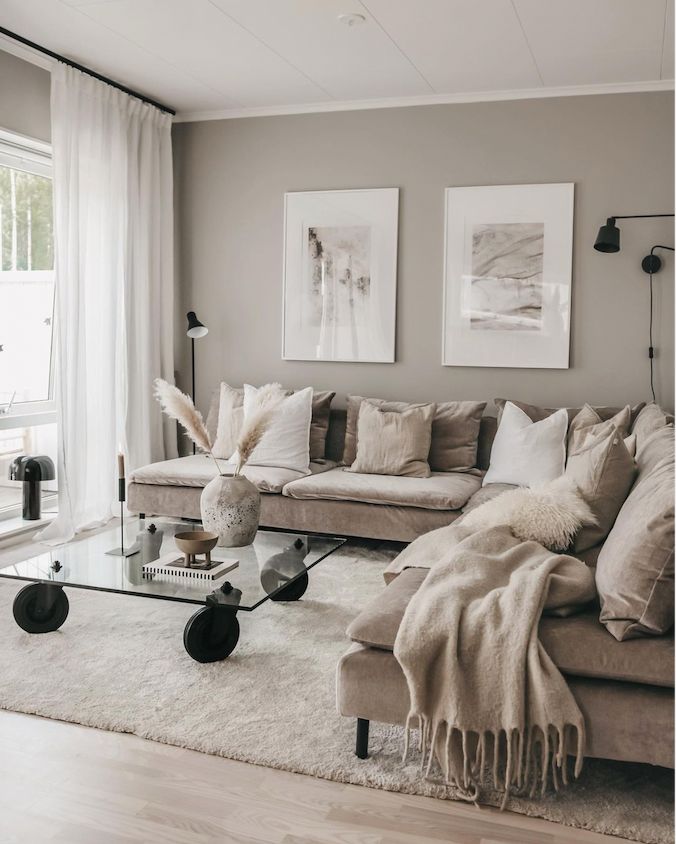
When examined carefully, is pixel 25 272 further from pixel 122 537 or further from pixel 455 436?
pixel 455 436

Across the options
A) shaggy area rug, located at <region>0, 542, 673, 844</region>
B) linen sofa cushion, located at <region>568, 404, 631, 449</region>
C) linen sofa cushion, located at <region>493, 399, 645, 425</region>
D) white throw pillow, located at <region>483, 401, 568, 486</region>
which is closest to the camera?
shaggy area rug, located at <region>0, 542, 673, 844</region>

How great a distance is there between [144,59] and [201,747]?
3.84m

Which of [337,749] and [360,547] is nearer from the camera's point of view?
[337,749]

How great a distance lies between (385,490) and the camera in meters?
4.36

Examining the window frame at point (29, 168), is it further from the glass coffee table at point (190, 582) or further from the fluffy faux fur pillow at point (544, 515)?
the fluffy faux fur pillow at point (544, 515)

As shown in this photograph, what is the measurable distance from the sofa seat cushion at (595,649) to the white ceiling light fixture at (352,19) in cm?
304

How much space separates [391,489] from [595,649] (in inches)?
92.7

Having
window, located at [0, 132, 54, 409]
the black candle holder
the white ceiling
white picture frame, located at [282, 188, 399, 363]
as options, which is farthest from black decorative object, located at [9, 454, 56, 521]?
the white ceiling

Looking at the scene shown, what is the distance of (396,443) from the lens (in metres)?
4.72

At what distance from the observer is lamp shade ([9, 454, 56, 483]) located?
468cm

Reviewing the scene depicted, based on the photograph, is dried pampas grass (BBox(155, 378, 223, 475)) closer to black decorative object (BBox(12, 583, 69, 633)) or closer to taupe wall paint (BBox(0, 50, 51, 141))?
black decorative object (BBox(12, 583, 69, 633))

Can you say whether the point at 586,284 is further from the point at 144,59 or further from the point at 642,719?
the point at 642,719

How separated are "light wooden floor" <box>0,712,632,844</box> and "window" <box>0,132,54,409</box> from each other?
2924mm

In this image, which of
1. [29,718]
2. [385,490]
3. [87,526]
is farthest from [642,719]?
[87,526]
